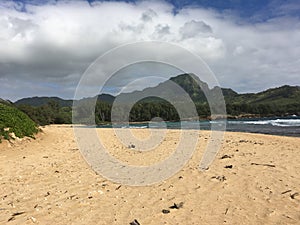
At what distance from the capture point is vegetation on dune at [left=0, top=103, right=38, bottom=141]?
1408 centimetres

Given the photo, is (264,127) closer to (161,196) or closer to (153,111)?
(161,196)

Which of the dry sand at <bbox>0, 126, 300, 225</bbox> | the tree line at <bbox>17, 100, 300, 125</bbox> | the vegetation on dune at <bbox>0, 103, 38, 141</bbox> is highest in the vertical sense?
the tree line at <bbox>17, 100, 300, 125</bbox>

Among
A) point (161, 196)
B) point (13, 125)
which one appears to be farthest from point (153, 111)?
point (161, 196)

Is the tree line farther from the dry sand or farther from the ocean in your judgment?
the dry sand

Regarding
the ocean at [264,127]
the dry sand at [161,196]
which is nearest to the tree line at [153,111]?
the ocean at [264,127]

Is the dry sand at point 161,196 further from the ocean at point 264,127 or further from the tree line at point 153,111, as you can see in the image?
the tree line at point 153,111

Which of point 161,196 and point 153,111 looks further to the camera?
point 153,111

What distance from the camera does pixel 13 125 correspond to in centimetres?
1497

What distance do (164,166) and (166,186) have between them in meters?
2.49

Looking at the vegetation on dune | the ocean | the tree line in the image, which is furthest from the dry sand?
the tree line

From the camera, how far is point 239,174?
A: 291 inches

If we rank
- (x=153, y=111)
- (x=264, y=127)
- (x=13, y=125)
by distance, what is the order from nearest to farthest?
(x=13, y=125)
(x=264, y=127)
(x=153, y=111)

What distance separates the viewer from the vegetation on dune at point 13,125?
14080 millimetres

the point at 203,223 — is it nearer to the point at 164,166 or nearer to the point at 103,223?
the point at 103,223
